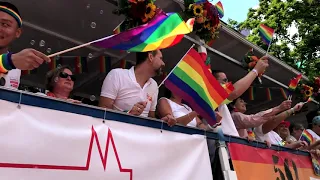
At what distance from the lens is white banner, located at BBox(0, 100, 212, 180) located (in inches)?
80.0

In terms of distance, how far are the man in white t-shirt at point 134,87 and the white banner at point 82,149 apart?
0.34 metres

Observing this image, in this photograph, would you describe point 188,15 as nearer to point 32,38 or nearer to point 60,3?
point 60,3

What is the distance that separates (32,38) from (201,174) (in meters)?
2.75

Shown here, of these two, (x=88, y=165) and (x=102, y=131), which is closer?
(x=88, y=165)

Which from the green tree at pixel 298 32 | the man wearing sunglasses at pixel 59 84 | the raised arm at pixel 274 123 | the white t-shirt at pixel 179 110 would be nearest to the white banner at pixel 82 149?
the white t-shirt at pixel 179 110

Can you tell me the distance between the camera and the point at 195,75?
3320 mm

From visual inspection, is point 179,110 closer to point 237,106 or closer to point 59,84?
point 59,84

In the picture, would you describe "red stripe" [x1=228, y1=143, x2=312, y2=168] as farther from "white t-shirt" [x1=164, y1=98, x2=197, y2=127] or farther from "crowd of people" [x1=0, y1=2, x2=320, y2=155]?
"white t-shirt" [x1=164, y1=98, x2=197, y2=127]

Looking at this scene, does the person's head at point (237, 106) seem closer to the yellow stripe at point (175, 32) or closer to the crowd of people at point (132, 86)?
the crowd of people at point (132, 86)

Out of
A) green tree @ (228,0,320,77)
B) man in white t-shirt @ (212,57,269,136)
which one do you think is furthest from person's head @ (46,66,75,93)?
green tree @ (228,0,320,77)

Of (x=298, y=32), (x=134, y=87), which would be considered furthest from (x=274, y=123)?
(x=298, y=32)

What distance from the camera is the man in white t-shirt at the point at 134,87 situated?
10.3 ft

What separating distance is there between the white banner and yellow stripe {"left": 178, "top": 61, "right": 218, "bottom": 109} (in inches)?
16.9

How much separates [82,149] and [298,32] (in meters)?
13.1
